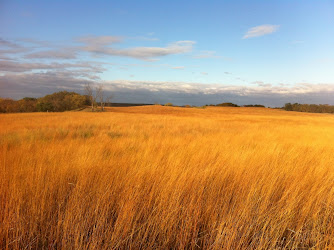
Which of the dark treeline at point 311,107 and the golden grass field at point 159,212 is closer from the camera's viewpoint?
the golden grass field at point 159,212

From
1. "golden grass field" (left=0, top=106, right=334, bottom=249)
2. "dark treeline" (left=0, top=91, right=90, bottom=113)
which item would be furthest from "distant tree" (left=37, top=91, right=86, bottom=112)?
"golden grass field" (left=0, top=106, right=334, bottom=249)

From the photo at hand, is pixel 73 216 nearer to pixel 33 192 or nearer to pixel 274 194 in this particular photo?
pixel 33 192

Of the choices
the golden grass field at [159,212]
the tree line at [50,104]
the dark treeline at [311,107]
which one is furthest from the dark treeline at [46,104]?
the dark treeline at [311,107]

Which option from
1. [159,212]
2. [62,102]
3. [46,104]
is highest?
[62,102]

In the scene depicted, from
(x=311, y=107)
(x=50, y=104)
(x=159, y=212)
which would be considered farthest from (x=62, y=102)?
(x=311, y=107)

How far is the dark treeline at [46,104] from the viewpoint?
188ft

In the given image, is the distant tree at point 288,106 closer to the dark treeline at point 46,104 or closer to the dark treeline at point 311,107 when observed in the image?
the dark treeline at point 311,107

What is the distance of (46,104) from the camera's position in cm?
6044

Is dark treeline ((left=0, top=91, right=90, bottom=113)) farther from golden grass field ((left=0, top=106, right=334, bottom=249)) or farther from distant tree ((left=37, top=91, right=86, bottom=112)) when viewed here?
golden grass field ((left=0, top=106, right=334, bottom=249))

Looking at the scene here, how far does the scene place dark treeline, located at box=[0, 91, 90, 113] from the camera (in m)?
57.2

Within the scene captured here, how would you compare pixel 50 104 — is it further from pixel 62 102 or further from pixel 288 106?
pixel 288 106

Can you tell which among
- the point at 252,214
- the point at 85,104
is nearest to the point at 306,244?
the point at 252,214

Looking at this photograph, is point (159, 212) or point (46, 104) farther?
point (46, 104)

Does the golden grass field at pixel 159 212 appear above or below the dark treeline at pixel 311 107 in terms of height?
below
